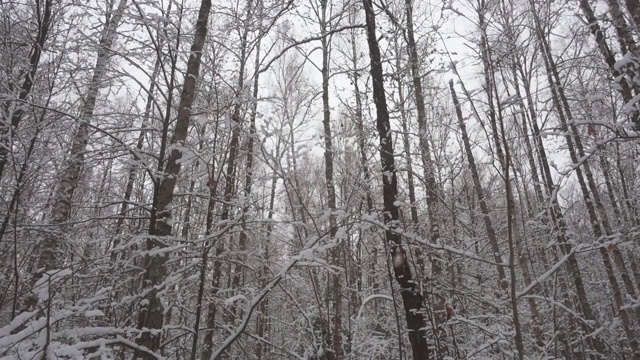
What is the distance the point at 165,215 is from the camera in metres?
3.68

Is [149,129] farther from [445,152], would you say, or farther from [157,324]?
[445,152]

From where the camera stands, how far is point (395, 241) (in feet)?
10.9

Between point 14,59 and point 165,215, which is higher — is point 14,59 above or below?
above

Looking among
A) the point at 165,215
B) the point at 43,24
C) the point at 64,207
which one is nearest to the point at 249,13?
the point at 43,24

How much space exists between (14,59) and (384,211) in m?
5.47

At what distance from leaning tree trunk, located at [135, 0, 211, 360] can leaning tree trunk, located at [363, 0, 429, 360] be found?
1.94 m

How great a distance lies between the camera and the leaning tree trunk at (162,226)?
3068mm

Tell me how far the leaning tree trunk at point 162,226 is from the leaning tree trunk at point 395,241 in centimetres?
194

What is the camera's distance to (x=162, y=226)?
357 centimetres

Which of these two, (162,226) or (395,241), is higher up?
(162,226)

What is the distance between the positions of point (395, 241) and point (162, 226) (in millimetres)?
2314

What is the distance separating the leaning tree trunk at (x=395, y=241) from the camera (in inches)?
123

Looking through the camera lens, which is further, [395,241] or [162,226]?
[162,226]

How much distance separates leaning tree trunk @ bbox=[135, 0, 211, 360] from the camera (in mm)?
3068
